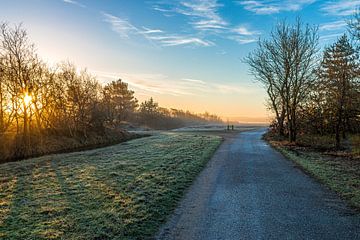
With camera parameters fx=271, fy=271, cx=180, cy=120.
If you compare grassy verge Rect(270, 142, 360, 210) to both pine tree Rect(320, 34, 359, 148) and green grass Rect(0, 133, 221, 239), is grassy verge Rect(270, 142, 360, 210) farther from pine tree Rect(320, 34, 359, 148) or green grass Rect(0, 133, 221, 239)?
pine tree Rect(320, 34, 359, 148)

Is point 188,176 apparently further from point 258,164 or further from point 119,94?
point 119,94

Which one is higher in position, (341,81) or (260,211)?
(341,81)

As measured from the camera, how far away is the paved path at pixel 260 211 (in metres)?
5.49

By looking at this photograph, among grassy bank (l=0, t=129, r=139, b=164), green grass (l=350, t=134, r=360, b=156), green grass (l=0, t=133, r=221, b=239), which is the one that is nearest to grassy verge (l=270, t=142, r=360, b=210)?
green grass (l=350, t=134, r=360, b=156)

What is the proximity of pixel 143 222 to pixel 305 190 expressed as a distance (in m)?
5.60

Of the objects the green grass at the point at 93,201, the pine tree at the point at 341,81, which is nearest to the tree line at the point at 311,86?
the pine tree at the point at 341,81

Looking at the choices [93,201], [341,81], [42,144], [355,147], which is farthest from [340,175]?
[42,144]

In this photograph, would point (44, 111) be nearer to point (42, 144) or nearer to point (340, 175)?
point (42, 144)

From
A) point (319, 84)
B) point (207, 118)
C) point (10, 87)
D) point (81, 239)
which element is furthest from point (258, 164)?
point (207, 118)

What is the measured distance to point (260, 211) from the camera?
6762mm

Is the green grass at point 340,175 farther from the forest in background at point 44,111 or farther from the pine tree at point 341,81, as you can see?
the forest in background at point 44,111

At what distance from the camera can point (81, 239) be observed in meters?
5.37

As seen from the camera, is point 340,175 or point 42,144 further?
point 42,144

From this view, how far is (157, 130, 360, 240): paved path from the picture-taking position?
549 cm
